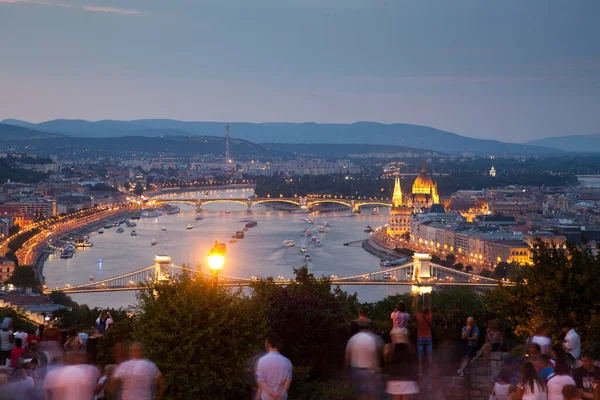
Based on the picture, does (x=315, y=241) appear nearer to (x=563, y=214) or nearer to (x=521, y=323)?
(x=563, y=214)

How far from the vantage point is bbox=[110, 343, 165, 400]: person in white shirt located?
173 cm

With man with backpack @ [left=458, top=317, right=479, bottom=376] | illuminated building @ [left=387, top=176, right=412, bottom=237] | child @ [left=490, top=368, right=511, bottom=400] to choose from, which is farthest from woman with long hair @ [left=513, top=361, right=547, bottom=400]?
illuminated building @ [left=387, top=176, right=412, bottom=237]

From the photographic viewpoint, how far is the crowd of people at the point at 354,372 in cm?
171

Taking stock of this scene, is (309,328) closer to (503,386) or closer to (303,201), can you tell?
(503,386)

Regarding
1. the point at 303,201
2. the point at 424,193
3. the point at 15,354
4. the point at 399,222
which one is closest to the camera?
the point at 15,354

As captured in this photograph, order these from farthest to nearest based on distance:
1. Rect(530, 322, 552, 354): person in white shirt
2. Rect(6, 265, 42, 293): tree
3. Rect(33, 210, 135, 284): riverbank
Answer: Rect(33, 210, 135, 284): riverbank, Rect(6, 265, 42, 293): tree, Rect(530, 322, 552, 354): person in white shirt

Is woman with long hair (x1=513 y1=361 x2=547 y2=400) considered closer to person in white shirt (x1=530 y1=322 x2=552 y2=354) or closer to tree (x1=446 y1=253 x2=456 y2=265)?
person in white shirt (x1=530 y1=322 x2=552 y2=354)

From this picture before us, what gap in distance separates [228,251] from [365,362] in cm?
1234

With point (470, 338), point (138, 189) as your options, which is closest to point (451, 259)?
point (470, 338)

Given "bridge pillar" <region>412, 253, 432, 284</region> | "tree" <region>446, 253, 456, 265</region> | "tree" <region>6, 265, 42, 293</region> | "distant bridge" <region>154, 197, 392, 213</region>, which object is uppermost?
"bridge pillar" <region>412, 253, 432, 284</region>

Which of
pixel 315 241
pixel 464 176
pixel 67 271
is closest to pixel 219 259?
pixel 67 271

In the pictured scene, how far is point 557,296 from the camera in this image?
3148 mm

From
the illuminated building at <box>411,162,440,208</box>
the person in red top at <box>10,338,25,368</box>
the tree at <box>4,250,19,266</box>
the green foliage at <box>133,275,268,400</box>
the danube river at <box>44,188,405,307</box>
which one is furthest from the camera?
the illuminated building at <box>411,162,440,208</box>

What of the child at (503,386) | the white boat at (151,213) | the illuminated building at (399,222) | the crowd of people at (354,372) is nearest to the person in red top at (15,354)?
the crowd of people at (354,372)
